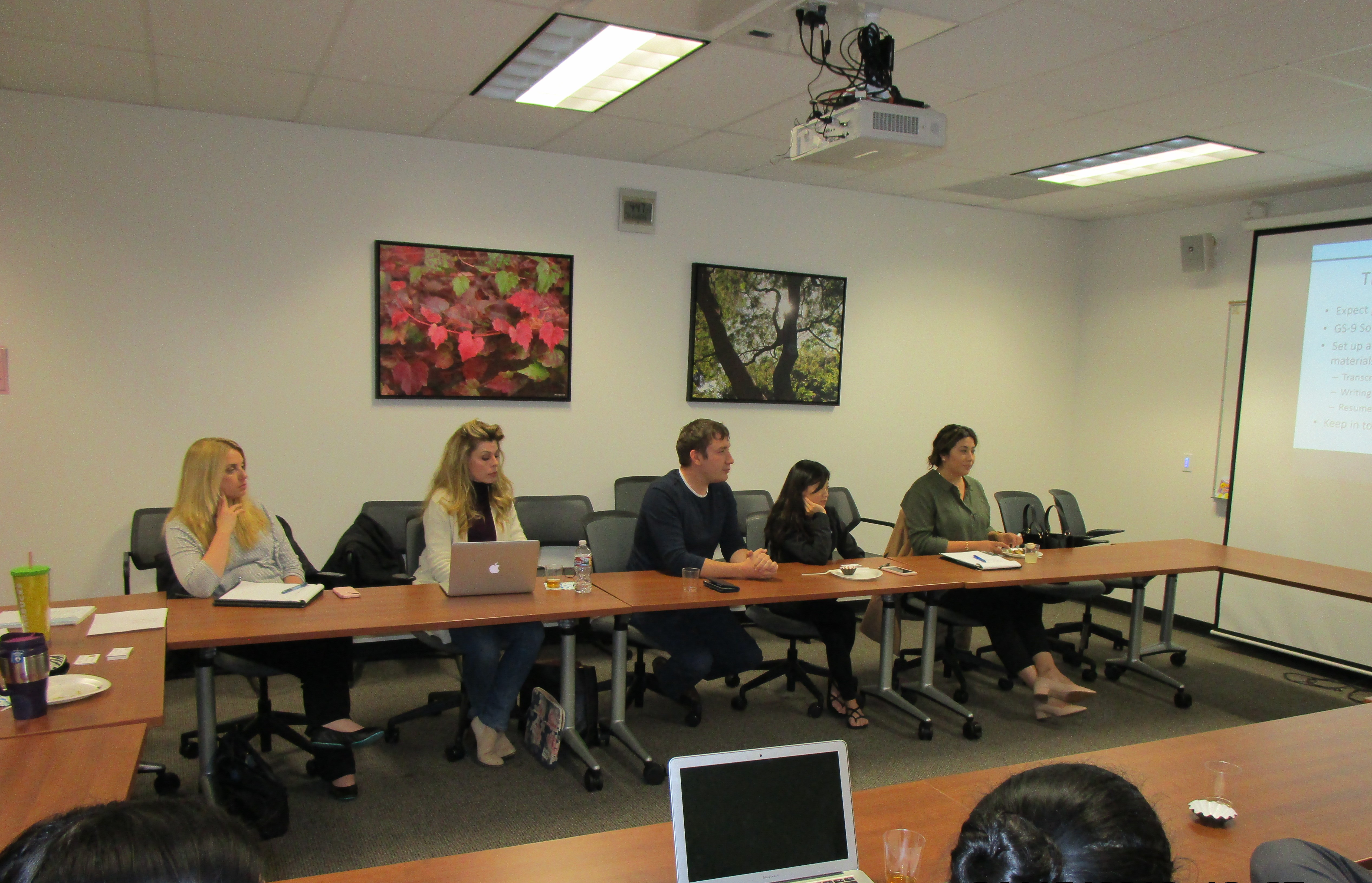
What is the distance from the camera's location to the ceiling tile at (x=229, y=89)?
3.71 metres

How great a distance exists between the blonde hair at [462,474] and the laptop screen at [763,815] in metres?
2.47

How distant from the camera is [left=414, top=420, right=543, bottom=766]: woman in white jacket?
3477mm

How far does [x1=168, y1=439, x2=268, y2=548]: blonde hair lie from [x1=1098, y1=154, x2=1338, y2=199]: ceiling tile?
514cm

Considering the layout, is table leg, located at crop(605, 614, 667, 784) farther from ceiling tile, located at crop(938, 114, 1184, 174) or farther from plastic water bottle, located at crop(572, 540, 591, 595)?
ceiling tile, located at crop(938, 114, 1184, 174)

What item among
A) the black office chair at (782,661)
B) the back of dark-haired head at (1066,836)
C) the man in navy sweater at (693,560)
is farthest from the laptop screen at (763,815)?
the black office chair at (782,661)

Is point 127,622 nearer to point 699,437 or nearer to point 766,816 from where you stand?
point 699,437

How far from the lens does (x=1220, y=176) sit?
5.11 m

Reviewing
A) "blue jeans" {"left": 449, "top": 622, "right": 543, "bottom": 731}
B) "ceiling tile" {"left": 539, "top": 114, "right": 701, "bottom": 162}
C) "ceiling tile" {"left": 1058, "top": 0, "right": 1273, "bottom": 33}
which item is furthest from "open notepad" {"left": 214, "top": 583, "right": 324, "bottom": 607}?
"ceiling tile" {"left": 1058, "top": 0, "right": 1273, "bottom": 33}

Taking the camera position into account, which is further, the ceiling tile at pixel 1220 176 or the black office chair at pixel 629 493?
the black office chair at pixel 629 493

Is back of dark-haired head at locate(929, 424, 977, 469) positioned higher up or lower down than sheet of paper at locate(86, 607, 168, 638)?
higher up

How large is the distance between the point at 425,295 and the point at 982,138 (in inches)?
121

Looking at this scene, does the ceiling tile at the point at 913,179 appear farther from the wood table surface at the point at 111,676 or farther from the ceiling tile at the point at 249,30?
the wood table surface at the point at 111,676

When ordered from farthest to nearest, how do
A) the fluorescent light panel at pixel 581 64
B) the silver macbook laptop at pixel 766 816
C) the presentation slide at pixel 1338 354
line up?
1. the presentation slide at pixel 1338 354
2. the fluorescent light panel at pixel 581 64
3. the silver macbook laptop at pixel 766 816

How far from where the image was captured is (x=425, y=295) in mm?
4852
